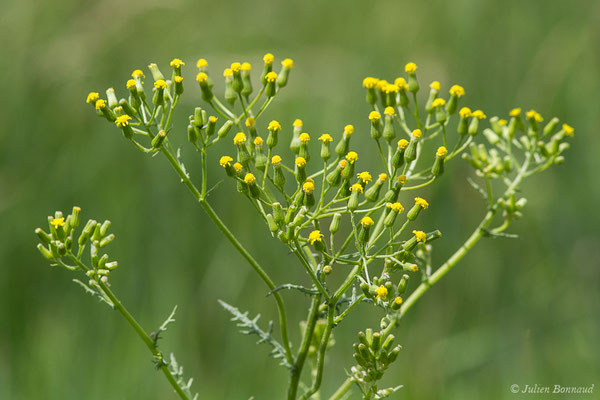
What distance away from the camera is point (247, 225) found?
7.36 meters

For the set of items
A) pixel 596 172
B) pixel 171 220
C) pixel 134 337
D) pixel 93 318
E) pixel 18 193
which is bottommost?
pixel 596 172

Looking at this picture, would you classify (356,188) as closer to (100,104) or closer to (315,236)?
(315,236)

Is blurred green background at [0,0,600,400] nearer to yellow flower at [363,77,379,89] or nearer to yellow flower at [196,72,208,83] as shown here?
yellow flower at [363,77,379,89]

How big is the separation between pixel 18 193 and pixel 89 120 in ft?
4.54

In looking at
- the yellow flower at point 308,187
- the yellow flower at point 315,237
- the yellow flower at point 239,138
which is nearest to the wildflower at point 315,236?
the yellow flower at point 315,237

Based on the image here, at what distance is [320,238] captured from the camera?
3.14 meters

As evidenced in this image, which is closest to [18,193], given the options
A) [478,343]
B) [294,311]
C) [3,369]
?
[3,369]

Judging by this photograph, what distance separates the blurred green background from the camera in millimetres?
6195

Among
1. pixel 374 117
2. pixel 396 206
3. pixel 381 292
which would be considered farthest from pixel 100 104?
pixel 381 292

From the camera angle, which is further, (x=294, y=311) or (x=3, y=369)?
(x=294, y=311)

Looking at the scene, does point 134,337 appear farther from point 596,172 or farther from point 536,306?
point 596,172

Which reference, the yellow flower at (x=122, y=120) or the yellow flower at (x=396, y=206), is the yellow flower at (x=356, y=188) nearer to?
the yellow flower at (x=396, y=206)

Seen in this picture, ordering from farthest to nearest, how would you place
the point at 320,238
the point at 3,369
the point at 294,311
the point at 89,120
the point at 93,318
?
the point at 89,120, the point at 294,311, the point at 93,318, the point at 3,369, the point at 320,238

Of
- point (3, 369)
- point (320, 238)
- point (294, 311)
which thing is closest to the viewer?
point (320, 238)
